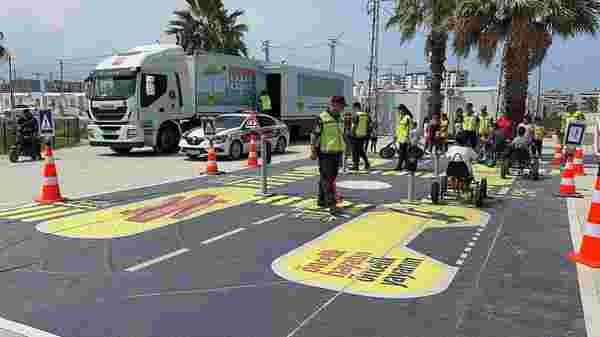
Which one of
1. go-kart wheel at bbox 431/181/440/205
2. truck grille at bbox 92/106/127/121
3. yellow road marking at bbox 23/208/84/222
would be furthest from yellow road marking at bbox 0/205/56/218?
truck grille at bbox 92/106/127/121

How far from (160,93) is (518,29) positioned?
41.1 ft

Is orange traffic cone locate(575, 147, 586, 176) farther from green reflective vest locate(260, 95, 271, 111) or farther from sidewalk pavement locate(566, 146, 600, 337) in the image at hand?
green reflective vest locate(260, 95, 271, 111)

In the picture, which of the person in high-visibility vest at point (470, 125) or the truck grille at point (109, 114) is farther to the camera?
the truck grille at point (109, 114)

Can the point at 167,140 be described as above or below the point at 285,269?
above

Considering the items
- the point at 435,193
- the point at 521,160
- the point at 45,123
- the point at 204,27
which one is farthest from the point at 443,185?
the point at 204,27

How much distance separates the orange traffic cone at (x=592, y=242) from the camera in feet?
18.6

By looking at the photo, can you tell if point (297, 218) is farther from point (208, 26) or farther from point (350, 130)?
point (208, 26)

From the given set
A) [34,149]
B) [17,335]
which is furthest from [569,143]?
[34,149]

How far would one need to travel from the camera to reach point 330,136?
26.9ft

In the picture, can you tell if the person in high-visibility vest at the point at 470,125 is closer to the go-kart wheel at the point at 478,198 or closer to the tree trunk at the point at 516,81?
the tree trunk at the point at 516,81

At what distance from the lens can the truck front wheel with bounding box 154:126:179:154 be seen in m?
18.9

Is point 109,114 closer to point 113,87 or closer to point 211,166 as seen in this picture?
point 113,87

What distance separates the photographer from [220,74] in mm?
20859

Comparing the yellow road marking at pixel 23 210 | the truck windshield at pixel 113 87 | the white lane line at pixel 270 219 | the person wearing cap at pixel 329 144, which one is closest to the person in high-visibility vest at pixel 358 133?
the person wearing cap at pixel 329 144
